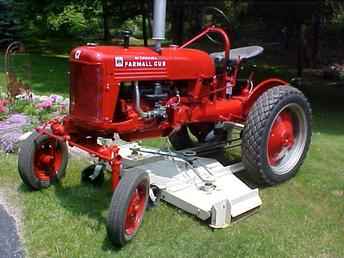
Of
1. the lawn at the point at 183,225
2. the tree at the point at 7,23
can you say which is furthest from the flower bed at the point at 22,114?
the tree at the point at 7,23

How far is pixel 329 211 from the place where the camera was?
→ 4297mm

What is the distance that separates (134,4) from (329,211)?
36.0 feet

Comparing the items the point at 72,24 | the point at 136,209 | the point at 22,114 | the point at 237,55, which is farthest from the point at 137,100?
the point at 72,24

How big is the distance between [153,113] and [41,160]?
1089 mm

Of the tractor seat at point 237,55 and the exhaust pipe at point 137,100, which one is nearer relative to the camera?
the exhaust pipe at point 137,100

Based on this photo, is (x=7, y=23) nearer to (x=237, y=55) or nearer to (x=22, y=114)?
(x=22, y=114)

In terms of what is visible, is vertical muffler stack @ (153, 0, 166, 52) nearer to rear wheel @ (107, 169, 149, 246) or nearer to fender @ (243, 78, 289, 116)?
fender @ (243, 78, 289, 116)

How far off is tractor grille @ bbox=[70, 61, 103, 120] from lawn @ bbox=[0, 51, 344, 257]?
31.5 inches

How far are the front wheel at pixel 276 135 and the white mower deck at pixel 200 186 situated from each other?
297mm

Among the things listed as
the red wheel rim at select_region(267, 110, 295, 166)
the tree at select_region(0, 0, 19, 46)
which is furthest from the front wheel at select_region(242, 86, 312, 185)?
the tree at select_region(0, 0, 19, 46)

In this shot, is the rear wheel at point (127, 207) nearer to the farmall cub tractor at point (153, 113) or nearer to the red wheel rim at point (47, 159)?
the farmall cub tractor at point (153, 113)

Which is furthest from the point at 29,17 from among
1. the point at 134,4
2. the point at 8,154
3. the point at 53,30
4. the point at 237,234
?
the point at 237,234

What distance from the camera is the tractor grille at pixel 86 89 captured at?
3.67m

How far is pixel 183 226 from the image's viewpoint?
384 centimetres
